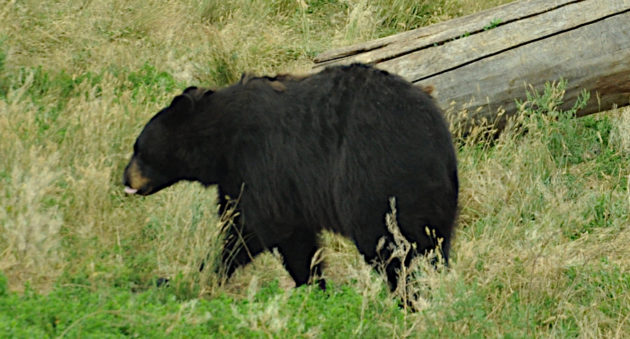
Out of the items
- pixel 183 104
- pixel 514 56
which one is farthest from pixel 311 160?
pixel 514 56

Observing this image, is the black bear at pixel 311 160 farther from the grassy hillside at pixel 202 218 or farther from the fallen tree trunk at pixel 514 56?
the fallen tree trunk at pixel 514 56

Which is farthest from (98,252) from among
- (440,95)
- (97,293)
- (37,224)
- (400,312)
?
(440,95)

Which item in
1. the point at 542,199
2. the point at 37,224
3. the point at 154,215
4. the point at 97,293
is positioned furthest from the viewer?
the point at 542,199

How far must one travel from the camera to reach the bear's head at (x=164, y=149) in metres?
5.48

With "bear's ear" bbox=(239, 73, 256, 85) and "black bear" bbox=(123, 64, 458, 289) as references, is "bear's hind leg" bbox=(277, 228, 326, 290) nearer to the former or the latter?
"black bear" bbox=(123, 64, 458, 289)

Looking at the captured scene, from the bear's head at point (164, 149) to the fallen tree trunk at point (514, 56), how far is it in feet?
6.87

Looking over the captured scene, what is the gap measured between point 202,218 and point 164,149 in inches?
19.6

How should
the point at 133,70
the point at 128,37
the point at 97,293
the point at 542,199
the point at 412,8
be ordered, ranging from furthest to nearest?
the point at 412,8 < the point at 128,37 < the point at 133,70 < the point at 542,199 < the point at 97,293

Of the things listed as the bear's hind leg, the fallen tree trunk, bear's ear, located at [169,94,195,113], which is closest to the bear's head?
bear's ear, located at [169,94,195,113]

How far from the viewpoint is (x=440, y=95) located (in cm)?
705

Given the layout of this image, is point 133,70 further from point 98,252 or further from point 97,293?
point 97,293

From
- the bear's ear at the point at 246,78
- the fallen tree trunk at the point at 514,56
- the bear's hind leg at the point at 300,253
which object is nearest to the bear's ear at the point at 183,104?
the bear's ear at the point at 246,78

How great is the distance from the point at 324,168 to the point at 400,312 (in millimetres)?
993

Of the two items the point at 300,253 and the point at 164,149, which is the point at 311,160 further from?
the point at 164,149
